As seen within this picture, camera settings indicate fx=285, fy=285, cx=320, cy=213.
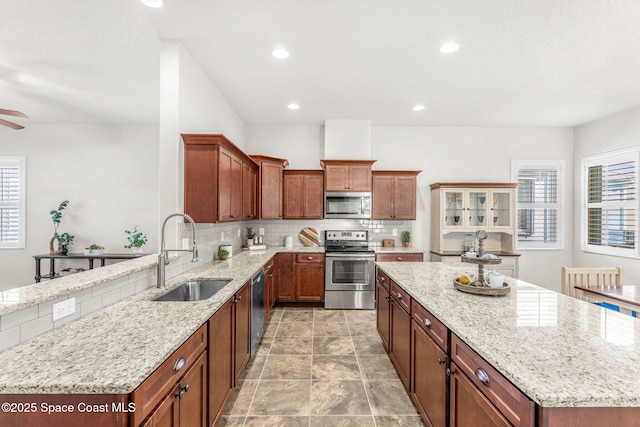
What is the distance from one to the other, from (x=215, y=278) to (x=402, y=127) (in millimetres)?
4228

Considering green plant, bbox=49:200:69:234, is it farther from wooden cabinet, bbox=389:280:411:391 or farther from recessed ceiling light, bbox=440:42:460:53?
recessed ceiling light, bbox=440:42:460:53

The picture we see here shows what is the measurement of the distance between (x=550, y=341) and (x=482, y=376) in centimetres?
36

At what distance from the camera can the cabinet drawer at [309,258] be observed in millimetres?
4465

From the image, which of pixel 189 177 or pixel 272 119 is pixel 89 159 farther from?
pixel 189 177

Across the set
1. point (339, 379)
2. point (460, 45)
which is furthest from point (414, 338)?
point (460, 45)

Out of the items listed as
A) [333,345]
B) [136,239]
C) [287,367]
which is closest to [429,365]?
[287,367]

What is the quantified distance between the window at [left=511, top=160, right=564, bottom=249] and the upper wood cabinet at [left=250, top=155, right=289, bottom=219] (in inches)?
166

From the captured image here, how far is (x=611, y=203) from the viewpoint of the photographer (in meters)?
4.50

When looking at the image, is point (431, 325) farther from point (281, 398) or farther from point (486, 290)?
point (281, 398)

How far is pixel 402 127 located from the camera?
5215mm

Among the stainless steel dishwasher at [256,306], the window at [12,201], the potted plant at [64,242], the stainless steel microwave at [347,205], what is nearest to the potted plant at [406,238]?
the stainless steel microwave at [347,205]

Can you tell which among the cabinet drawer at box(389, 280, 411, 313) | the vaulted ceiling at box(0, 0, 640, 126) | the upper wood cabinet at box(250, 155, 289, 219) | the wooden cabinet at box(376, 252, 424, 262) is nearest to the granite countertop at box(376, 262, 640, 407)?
the cabinet drawer at box(389, 280, 411, 313)

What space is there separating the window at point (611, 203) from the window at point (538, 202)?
364mm

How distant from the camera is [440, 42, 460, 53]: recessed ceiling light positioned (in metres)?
2.62
